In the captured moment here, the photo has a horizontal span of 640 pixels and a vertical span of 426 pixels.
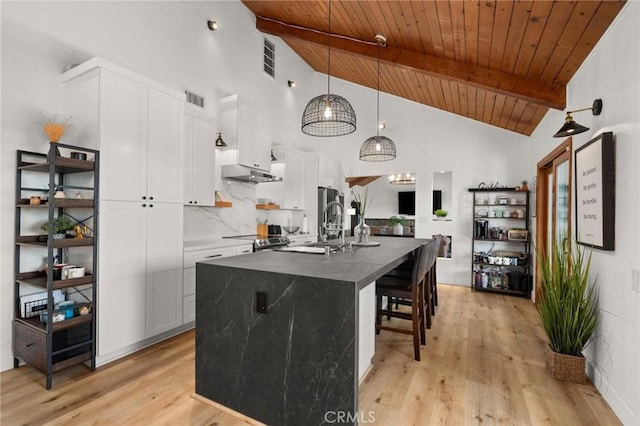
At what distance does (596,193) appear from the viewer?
236 cm

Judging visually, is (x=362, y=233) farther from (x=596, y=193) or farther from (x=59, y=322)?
(x=59, y=322)

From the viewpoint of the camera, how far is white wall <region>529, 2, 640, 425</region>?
1.92 meters

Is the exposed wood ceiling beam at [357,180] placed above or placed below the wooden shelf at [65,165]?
above

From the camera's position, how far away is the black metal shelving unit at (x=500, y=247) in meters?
5.13

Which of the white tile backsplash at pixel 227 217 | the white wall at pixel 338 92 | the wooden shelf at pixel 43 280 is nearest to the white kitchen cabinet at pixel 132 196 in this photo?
the wooden shelf at pixel 43 280

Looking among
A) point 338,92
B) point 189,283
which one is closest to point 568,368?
point 189,283

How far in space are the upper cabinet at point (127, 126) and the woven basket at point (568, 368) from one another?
364cm

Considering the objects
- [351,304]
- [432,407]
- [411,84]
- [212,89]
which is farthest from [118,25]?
[432,407]

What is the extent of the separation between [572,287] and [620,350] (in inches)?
19.8

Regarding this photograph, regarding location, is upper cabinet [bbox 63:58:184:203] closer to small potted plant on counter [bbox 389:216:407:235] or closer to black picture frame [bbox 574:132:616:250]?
black picture frame [bbox 574:132:616:250]

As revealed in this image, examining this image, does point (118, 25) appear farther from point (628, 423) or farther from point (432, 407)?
point (628, 423)

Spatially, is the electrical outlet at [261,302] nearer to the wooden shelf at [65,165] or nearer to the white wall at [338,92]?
the wooden shelf at [65,165]

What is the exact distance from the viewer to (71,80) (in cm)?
279

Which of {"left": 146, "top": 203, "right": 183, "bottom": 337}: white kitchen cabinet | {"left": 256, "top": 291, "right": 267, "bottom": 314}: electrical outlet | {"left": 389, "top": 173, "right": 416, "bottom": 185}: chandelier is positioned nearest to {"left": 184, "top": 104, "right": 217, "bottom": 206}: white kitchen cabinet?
{"left": 146, "top": 203, "right": 183, "bottom": 337}: white kitchen cabinet
